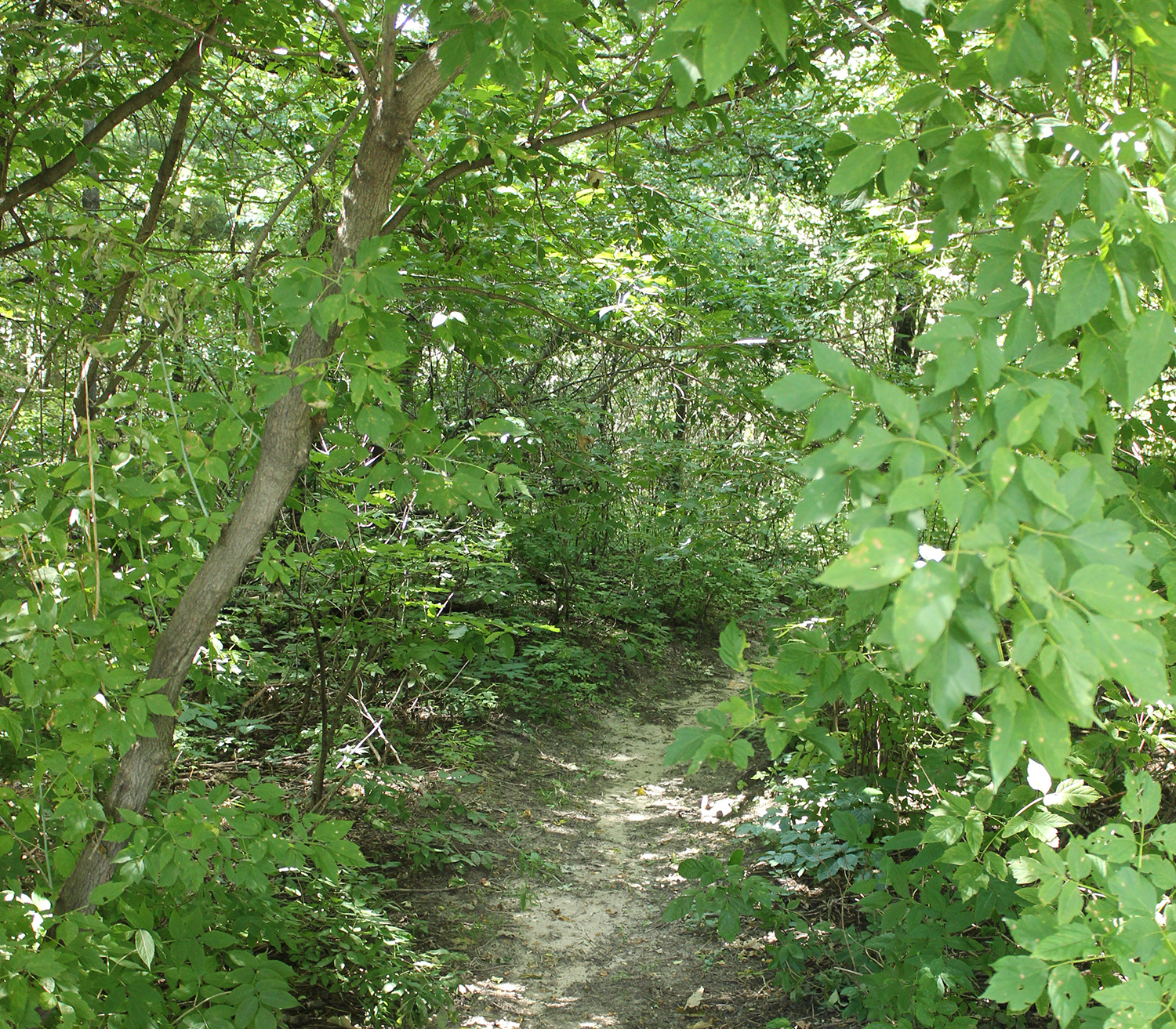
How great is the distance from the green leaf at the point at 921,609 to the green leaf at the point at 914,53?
3.18 ft

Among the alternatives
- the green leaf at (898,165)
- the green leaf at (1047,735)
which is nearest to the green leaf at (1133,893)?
the green leaf at (1047,735)

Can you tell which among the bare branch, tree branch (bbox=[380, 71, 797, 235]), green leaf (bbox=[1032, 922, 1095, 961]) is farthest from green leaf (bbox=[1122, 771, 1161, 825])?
the bare branch

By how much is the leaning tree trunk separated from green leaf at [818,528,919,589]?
5.10 ft

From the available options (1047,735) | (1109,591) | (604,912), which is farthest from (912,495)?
(604,912)

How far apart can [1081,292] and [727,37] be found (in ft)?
1.88

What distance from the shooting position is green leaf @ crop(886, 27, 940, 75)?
52.7 inches

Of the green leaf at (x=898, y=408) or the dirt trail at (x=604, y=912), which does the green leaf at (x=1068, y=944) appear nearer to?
the green leaf at (x=898, y=408)

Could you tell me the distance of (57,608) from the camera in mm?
1889

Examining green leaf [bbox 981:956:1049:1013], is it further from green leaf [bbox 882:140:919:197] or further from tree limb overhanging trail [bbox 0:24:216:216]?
tree limb overhanging trail [bbox 0:24:216:216]

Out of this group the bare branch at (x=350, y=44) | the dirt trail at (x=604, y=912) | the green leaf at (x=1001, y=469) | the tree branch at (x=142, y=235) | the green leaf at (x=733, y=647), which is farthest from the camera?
the dirt trail at (x=604, y=912)

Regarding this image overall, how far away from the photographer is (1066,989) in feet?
4.24

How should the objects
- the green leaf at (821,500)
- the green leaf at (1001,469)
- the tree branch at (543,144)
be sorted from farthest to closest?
1. the tree branch at (543,144)
2. the green leaf at (821,500)
3. the green leaf at (1001,469)

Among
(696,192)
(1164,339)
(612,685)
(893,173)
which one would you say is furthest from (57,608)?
(696,192)

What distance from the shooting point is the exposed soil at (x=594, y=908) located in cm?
326
